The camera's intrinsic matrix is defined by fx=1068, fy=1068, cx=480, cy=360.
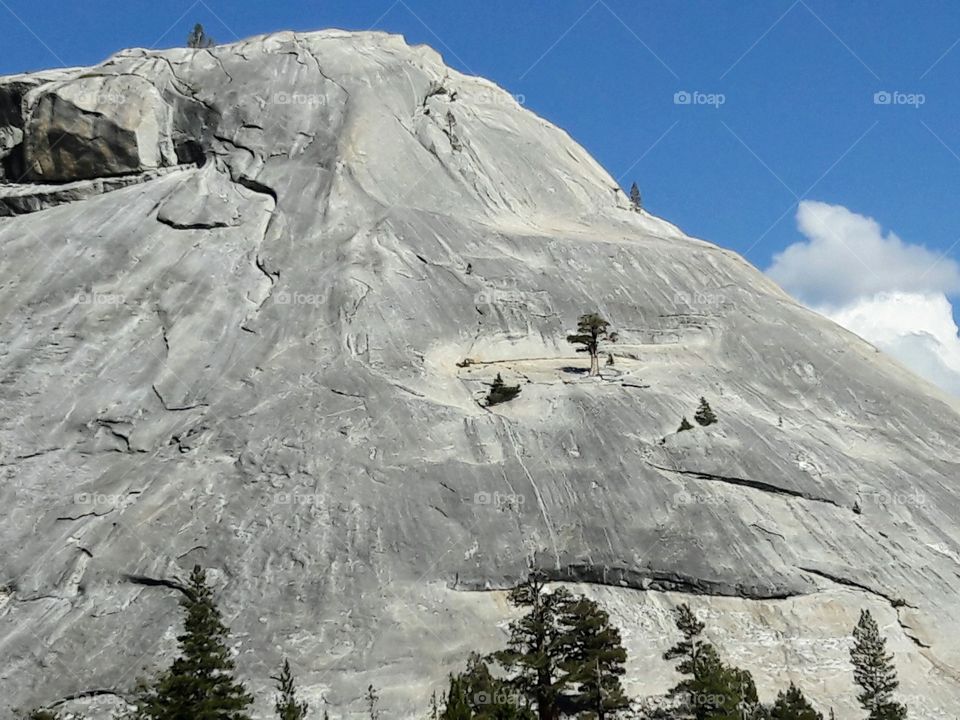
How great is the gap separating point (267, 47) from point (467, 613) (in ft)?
149

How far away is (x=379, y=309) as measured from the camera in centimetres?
5309

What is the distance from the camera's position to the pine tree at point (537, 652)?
3588 centimetres

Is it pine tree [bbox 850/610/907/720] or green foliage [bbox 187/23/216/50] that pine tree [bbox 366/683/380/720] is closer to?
pine tree [bbox 850/610/907/720]

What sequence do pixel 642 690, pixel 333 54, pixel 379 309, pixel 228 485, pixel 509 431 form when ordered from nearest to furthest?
pixel 642 690 < pixel 228 485 < pixel 509 431 < pixel 379 309 < pixel 333 54

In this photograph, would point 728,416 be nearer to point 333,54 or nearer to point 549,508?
point 549,508

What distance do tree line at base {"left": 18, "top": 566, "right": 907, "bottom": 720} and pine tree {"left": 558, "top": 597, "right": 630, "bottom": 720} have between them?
1.4 inches

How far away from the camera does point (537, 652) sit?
119ft

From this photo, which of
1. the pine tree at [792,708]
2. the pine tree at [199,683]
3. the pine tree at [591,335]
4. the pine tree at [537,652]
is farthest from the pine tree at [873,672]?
the pine tree at [199,683]

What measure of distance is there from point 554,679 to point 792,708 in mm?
8815

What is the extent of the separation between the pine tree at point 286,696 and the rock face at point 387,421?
776mm

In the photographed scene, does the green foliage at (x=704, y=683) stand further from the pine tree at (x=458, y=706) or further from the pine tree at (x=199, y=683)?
the pine tree at (x=199, y=683)

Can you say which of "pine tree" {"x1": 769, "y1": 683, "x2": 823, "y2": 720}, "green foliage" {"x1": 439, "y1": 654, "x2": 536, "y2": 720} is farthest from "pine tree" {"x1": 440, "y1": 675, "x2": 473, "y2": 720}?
"pine tree" {"x1": 769, "y1": 683, "x2": 823, "y2": 720}

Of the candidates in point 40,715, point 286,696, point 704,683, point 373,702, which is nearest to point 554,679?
point 704,683

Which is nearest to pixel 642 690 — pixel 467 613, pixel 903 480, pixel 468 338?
pixel 467 613
